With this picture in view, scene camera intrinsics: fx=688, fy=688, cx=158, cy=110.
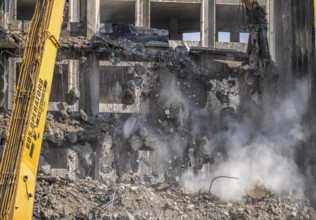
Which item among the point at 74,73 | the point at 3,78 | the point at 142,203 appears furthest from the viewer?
the point at 3,78

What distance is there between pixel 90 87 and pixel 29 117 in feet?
31.6

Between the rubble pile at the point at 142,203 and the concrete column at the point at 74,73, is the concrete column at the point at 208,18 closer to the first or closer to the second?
the concrete column at the point at 74,73

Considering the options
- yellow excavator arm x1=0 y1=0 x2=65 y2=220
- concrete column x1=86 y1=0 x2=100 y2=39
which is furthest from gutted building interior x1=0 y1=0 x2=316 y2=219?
yellow excavator arm x1=0 y1=0 x2=65 y2=220

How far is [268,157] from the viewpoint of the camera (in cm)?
1616

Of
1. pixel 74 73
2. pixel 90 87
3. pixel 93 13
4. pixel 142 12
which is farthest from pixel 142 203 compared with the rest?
pixel 142 12

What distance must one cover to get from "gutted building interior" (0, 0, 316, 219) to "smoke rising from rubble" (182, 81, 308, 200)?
3 centimetres

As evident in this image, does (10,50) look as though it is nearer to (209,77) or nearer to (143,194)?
(209,77)

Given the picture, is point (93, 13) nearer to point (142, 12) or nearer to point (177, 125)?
point (142, 12)

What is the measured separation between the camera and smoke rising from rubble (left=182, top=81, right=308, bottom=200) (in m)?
15.6

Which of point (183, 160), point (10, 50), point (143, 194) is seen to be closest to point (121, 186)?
point (143, 194)

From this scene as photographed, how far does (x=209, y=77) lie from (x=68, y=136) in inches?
163

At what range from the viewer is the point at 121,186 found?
14.6 metres

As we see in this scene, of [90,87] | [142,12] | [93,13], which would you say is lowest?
[90,87]

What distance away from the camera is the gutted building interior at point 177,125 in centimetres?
A: 1440
